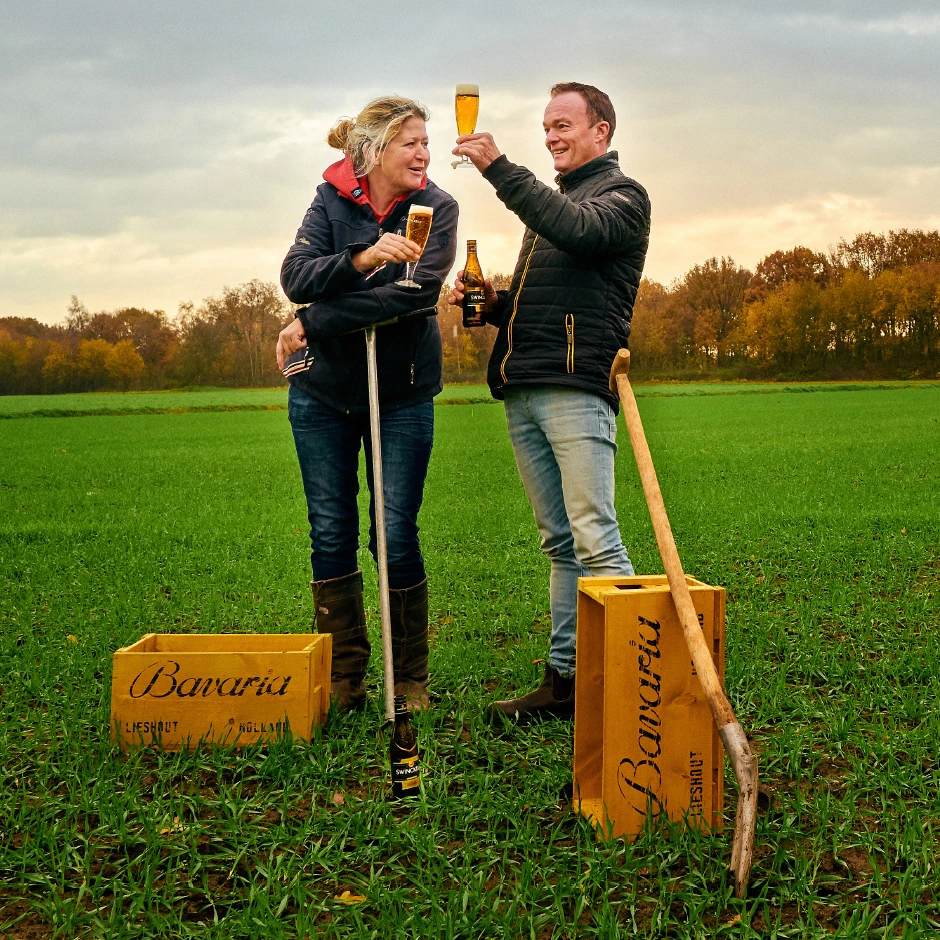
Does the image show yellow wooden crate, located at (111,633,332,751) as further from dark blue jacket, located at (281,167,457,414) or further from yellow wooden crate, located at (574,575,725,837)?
yellow wooden crate, located at (574,575,725,837)

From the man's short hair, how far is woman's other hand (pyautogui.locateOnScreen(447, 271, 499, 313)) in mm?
771

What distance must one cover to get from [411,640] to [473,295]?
1527mm

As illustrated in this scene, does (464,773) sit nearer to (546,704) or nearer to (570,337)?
(546,704)

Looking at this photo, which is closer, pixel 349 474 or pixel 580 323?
pixel 580 323

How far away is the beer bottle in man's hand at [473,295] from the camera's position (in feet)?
13.3

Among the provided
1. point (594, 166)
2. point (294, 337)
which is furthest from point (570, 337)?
point (294, 337)

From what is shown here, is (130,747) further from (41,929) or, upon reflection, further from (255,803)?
(41,929)

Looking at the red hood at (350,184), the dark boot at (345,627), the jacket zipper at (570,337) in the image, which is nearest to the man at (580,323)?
the jacket zipper at (570,337)

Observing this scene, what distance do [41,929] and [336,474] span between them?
2.05m

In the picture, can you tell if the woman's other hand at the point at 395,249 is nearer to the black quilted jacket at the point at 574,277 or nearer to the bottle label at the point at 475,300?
the black quilted jacket at the point at 574,277

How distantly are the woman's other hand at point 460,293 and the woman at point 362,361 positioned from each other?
0.08 metres

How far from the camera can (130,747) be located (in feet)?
12.2

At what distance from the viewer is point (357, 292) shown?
390cm

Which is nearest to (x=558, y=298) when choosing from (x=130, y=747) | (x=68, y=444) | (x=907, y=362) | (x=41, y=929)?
(x=130, y=747)
